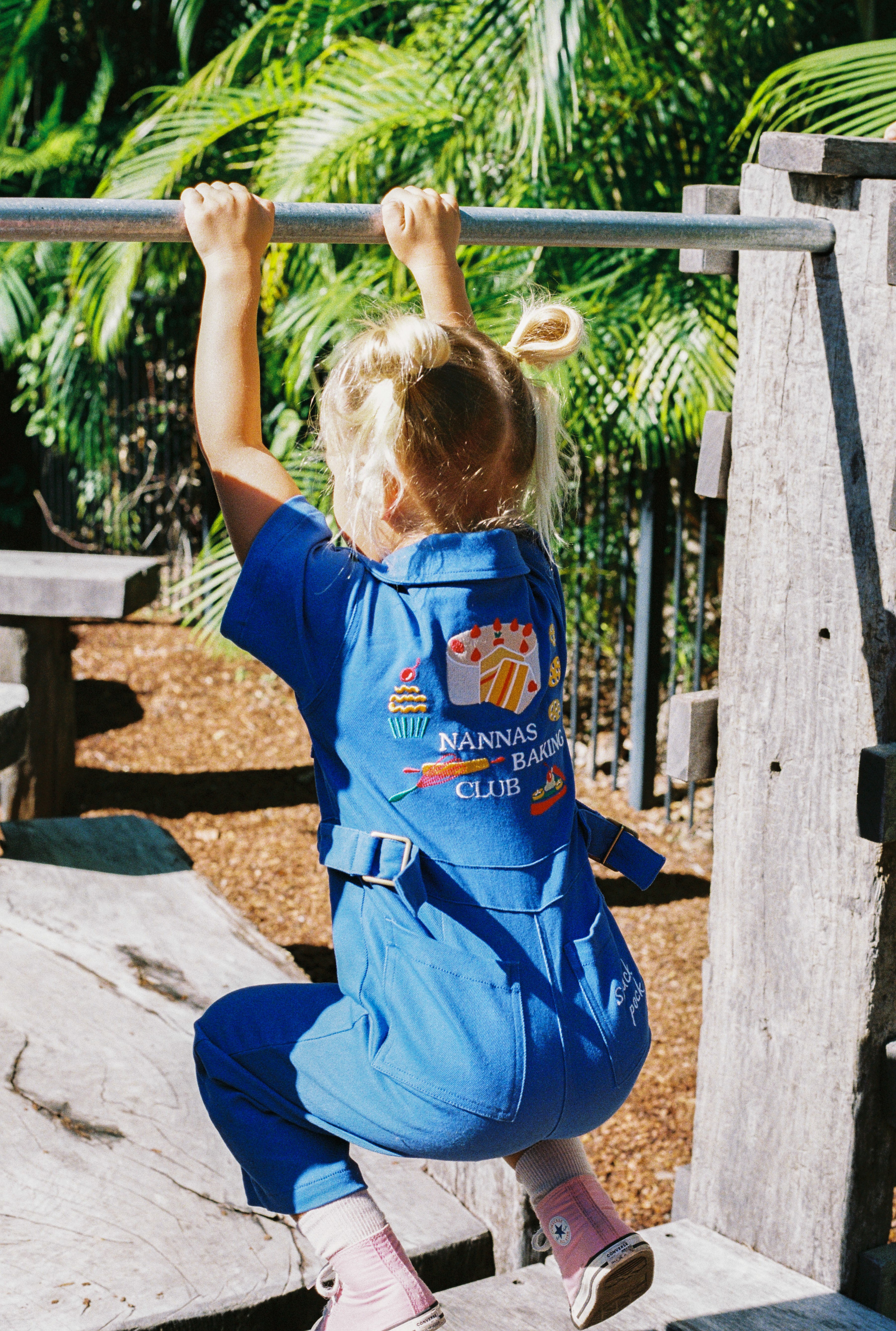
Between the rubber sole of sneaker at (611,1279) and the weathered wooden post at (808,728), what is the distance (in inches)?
21.3

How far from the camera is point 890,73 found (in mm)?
3484

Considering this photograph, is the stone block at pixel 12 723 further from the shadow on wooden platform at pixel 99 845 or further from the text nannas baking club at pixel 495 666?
the text nannas baking club at pixel 495 666

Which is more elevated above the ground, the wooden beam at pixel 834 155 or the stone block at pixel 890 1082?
the wooden beam at pixel 834 155

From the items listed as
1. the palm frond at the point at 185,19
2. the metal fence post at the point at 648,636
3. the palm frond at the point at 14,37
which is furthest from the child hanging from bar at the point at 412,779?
the palm frond at the point at 14,37

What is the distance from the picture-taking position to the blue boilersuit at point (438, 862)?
1297 mm

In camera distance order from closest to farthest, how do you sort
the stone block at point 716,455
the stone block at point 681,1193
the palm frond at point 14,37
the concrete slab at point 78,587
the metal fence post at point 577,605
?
the stone block at point 716,455 < the stone block at point 681,1193 < the concrete slab at point 78,587 < the metal fence post at point 577,605 < the palm frond at point 14,37

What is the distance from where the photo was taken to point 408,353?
1.28 metres

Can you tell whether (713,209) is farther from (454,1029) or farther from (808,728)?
(454,1029)

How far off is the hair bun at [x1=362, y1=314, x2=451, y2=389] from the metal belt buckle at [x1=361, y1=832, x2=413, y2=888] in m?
0.46

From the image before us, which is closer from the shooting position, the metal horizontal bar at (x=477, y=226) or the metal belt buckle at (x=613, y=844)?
the metal horizontal bar at (x=477, y=226)

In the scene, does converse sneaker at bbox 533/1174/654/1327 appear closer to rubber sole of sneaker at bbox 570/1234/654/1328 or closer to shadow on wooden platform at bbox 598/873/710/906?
rubber sole of sneaker at bbox 570/1234/654/1328

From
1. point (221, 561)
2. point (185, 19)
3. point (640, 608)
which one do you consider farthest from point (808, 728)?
point (185, 19)

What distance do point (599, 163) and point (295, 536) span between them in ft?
→ 13.2

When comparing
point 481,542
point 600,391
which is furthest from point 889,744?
point 600,391
